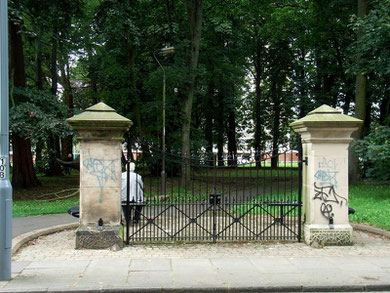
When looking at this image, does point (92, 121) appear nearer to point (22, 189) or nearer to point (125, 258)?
point (125, 258)

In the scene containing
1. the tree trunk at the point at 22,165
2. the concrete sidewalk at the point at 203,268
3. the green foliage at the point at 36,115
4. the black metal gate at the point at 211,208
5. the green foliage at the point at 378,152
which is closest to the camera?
the concrete sidewalk at the point at 203,268

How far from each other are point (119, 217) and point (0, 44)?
391 cm

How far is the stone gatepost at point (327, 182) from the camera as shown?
8.42 metres

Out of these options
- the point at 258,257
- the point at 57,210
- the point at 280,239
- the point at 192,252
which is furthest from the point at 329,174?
the point at 57,210

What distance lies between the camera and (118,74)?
74.8 ft

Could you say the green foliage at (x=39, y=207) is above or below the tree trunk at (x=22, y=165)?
below

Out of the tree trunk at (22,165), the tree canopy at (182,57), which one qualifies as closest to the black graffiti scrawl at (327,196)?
the tree canopy at (182,57)

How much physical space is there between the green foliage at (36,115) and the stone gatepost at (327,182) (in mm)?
11552

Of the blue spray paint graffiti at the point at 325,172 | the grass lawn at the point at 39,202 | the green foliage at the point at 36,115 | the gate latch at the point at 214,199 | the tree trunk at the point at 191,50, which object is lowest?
the grass lawn at the point at 39,202

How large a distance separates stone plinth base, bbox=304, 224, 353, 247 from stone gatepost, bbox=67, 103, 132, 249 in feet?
12.7

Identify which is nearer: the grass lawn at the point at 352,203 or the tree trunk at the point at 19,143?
the grass lawn at the point at 352,203

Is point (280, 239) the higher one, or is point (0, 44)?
point (0, 44)

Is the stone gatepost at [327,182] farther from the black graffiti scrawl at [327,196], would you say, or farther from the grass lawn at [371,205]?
the grass lawn at [371,205]

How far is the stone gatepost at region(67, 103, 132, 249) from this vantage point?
8070 mm
